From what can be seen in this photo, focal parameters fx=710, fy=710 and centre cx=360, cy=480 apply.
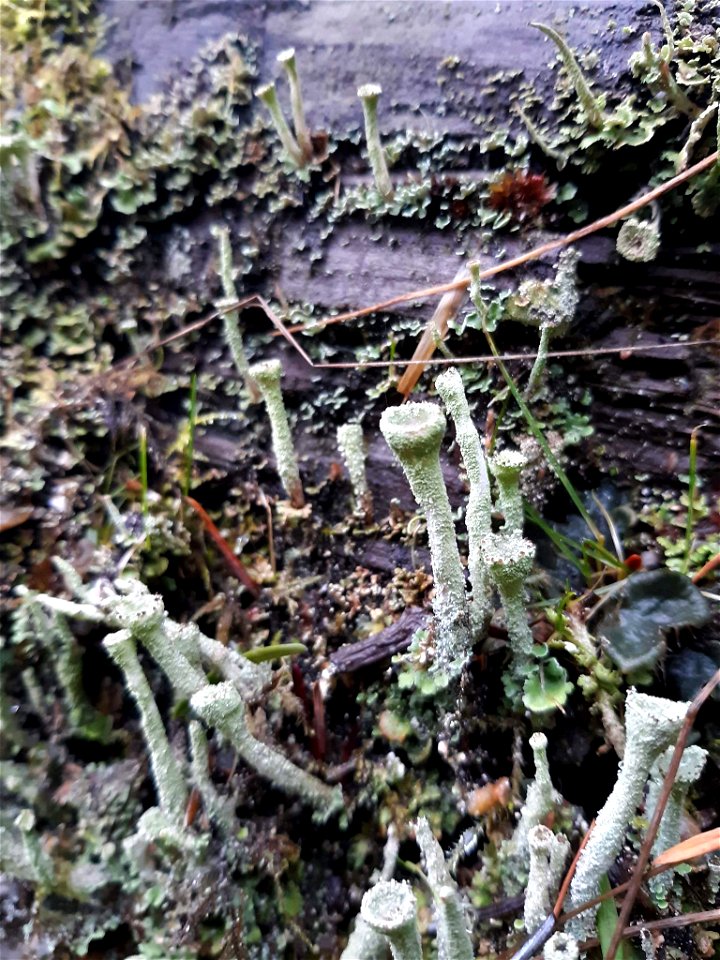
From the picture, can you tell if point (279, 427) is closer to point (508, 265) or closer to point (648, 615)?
point (508, 265)

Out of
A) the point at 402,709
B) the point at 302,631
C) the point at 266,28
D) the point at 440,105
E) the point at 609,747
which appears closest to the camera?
the point at 609,747

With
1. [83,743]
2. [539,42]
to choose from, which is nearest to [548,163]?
[539,42]

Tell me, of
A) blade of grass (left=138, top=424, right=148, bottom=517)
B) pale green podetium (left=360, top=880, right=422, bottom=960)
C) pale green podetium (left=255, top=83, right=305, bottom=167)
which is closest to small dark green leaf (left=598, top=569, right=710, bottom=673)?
pale green podetium (left=360, top=880, right=422, bottom=960)

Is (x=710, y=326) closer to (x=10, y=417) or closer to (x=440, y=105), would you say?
(x=440, y=105)

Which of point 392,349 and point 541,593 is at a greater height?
point 392,349

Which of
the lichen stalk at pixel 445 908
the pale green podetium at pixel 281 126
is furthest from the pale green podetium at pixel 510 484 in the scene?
the pale green podetium at pixel 281 126

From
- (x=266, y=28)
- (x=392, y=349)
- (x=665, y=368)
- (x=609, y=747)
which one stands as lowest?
(x=609, y=747)
